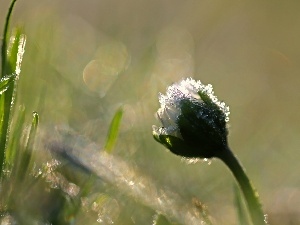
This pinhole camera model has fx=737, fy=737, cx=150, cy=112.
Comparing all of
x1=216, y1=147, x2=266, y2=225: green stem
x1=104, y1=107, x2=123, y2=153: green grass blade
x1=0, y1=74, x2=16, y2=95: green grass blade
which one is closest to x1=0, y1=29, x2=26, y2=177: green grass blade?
x1=0, y1=74, x2=16, y2=95: green grass blade

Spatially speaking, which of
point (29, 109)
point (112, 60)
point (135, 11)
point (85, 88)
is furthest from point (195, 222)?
point (135, 11)

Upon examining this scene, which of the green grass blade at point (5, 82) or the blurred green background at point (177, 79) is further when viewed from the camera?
the blurred green background at point (177, 79)

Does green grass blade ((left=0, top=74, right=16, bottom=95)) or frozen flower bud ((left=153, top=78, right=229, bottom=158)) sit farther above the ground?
frozen flower bud ((left=153, top=78, right=229, bottom=158))

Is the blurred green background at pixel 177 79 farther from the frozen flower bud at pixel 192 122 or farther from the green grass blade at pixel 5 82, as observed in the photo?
the green grass blade at pixel 5 82

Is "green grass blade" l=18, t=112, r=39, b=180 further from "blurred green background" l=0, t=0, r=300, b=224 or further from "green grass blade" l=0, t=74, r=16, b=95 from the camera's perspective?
"blurred green background" l=0, t=0, r=300, b=224

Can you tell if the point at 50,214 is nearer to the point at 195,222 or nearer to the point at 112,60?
the point at 195,222

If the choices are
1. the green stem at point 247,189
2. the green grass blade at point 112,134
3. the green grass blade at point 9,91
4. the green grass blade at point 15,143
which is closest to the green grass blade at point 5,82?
the green grass blade at point 9,91

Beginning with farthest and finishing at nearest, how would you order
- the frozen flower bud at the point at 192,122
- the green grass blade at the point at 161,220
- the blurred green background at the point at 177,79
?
1. the blurred green background at the point at 177,79
2. the frozen flower bud at the point at 192,122
3. the green grass blade at the point at 161,220
